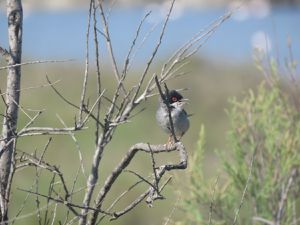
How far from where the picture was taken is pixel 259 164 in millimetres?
6613

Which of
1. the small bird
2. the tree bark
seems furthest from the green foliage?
the tree bark

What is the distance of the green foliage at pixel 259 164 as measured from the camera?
6375 mm

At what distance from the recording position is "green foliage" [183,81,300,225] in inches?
251

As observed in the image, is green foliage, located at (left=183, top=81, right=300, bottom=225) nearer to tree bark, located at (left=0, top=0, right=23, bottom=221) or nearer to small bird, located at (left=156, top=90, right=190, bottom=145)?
small bird, located at (left=156, top=90, right=190, bottom=145)

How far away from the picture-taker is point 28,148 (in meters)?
15.0

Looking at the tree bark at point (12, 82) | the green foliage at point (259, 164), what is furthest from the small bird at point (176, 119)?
the tree bark at point (12, 82)

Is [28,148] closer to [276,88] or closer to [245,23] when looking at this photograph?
[276,88]

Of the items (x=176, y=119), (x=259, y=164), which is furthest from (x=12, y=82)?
(x=259, y=164)

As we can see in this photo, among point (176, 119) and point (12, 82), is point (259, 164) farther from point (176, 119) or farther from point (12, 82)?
point (12, 82)

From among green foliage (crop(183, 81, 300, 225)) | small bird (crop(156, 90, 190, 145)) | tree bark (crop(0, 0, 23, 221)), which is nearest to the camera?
tree bark (crop(0, 0, 23, 221))

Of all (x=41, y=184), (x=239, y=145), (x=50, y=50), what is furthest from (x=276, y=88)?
(x=50, y=50)

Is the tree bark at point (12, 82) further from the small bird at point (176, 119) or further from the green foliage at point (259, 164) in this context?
the green foliage at point (259, 164)

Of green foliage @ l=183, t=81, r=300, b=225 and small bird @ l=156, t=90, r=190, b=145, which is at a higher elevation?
small bird @ l=156, t=90, r=190, b=145

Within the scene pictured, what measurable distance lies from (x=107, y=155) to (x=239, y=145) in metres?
9.02
